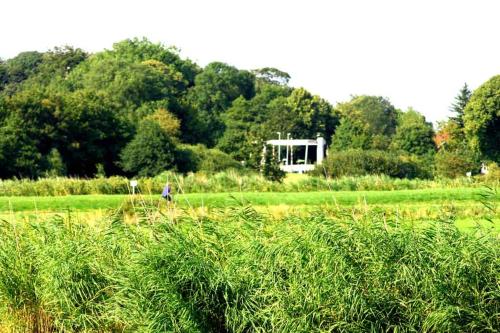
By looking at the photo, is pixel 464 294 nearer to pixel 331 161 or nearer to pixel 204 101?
pixel 331 161

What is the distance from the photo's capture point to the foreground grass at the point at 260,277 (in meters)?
10.8

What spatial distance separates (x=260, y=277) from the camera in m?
11.5

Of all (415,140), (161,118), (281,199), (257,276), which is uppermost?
(161,118)

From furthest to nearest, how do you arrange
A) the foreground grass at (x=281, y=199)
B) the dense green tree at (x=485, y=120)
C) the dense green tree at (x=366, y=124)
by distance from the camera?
the dense green tree at (x=366, y=124) < the dense green tree at (x=485, y=120) < the foreground grass at (x=281, y=199)

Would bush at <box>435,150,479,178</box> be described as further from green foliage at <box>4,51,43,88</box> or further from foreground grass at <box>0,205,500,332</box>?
green foliage at <box>4,51,43,88</box>

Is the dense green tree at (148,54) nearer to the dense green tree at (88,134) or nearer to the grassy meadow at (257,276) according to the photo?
the dense green tree at (88,134)

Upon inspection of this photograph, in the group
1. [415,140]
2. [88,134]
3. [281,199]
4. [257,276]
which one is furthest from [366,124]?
[257,276]

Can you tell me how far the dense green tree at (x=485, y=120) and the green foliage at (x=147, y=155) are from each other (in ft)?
72.6

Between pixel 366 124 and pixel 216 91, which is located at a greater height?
pixel 216 91

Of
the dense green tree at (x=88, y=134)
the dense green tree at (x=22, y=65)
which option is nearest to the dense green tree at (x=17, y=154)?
the dense green tree at (x=88, y=134)

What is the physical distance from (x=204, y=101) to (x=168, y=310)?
273 feet

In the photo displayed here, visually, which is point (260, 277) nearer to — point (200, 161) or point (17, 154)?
point (17, 154)

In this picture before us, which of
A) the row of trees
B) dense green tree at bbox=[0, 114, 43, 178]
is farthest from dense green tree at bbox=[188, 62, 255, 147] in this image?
dense green tree at bbox=[0, 114, 43, 178]

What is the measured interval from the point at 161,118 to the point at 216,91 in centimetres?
2922
